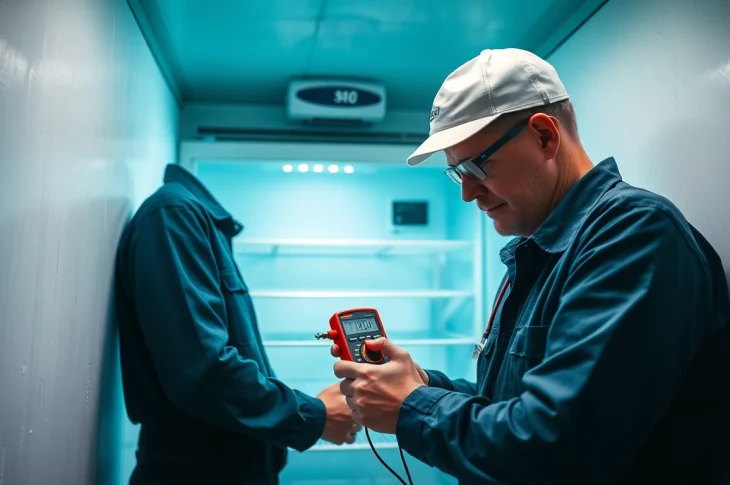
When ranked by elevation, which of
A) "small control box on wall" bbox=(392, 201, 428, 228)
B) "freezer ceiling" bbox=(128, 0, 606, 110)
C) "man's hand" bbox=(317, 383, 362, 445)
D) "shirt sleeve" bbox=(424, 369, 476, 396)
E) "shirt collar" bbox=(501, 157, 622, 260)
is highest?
"freezer ceiling" bbox=(128, 0, 606, 110)

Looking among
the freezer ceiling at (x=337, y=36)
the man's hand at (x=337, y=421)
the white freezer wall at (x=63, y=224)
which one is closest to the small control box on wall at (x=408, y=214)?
the freezer ceiling at (x=337, y=36)

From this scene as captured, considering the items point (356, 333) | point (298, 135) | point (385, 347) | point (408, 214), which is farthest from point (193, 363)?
point (408, 214)

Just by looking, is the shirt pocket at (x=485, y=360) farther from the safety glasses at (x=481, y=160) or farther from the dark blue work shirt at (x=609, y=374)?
the safety glasses at (x=481, y=160)

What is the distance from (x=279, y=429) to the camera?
56.1 inches

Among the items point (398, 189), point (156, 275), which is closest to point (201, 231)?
point (156, 275)

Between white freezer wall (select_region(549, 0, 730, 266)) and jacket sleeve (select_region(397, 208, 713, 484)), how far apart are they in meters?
0.37

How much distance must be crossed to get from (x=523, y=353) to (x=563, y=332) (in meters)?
0.13

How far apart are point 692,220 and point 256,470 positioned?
1.22 metres

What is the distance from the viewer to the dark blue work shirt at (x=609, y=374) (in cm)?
75

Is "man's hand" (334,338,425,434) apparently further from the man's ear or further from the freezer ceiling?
the freezer ceiling

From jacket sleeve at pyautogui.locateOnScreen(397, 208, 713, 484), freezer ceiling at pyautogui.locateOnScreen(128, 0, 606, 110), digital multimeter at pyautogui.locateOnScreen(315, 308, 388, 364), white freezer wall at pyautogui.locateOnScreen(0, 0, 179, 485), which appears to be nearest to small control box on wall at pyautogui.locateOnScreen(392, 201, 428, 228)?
freezer ceiling at pyautogui.locateOnScreen(128, 0, 606, 110)

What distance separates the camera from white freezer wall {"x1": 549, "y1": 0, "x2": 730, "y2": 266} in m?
1.07

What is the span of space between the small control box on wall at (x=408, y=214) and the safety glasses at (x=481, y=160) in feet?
5.71

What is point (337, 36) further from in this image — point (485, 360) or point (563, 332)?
point (563, 332)
